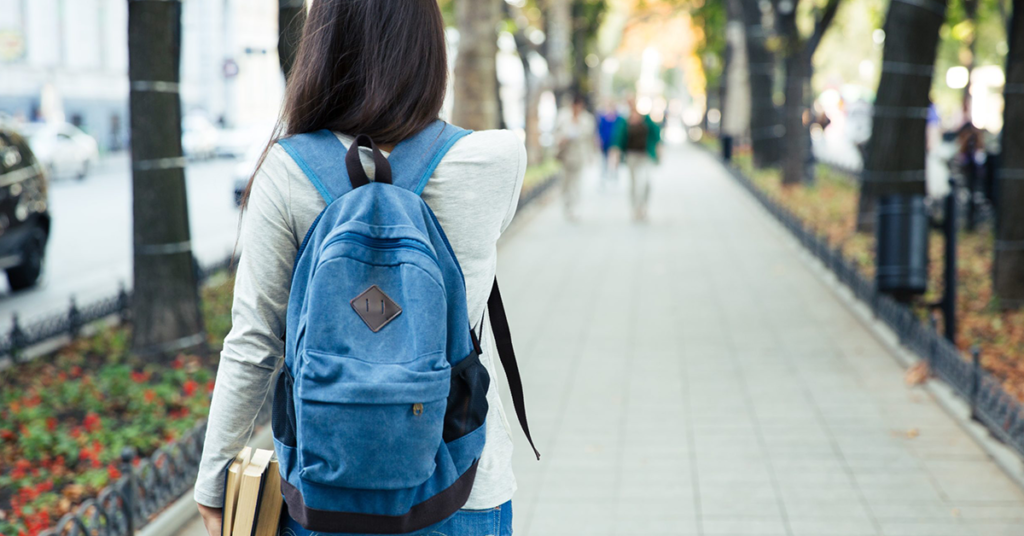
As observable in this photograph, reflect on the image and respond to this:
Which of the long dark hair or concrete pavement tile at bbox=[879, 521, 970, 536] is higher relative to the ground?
the long dark hair

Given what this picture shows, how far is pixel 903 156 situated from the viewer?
33.3ft

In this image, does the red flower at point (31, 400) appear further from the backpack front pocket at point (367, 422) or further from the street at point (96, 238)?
the backpack front pocket at point (367, 422)

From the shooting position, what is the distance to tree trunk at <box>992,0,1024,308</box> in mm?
8359

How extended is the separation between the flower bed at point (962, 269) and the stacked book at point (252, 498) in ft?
18.9

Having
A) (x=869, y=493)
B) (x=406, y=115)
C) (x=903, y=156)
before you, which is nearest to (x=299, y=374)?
(x=406, y=115)

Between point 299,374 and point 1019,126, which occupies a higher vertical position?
point 1019,126

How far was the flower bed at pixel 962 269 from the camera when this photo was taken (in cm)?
747

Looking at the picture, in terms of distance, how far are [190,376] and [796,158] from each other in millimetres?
15305

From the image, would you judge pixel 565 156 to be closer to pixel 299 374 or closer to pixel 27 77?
pixel 299 374

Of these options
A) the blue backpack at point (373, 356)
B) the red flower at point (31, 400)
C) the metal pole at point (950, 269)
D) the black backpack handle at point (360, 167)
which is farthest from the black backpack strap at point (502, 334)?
the metal pole at point (950, 269)

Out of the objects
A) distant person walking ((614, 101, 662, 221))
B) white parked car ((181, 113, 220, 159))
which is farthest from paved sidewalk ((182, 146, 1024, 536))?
white parked car ((181, 113, 220, 159))

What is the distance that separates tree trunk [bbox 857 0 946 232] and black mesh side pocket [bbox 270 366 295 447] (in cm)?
923

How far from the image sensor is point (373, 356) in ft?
5.08

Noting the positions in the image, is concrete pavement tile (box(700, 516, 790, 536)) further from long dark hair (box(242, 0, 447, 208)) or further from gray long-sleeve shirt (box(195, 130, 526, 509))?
long dark hair (box(242, 0, 447, 208))
